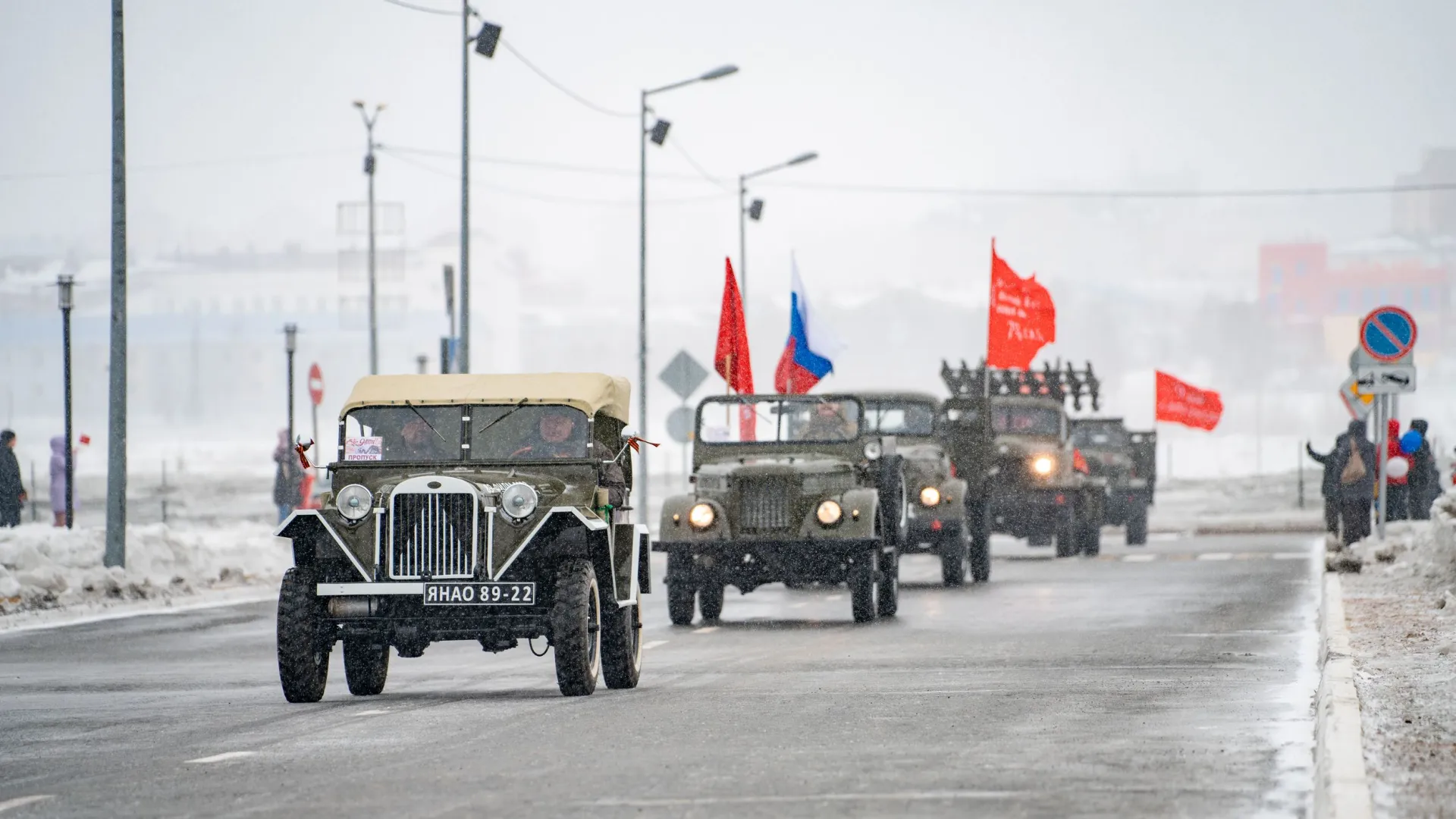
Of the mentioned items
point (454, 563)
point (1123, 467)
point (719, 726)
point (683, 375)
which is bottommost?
point (719, 726)

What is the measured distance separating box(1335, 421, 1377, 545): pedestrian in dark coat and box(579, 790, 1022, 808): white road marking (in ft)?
71.5

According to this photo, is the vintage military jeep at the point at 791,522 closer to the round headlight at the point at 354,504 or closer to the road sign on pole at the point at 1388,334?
the road sign on pole at the point at 1388,334

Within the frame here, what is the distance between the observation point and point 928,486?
88.4ft

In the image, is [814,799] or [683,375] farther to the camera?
[683,375]

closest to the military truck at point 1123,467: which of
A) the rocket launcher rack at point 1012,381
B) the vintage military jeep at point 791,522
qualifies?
the rocket launcher rack at point 1012,381

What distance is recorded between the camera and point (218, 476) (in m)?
88.9

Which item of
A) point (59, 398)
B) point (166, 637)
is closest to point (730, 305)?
point (166, 637)

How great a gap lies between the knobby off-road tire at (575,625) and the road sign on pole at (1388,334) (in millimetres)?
13301

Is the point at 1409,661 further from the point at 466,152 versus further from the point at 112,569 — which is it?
the point at 466,152

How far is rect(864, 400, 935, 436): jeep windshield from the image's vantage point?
28062 millimetres

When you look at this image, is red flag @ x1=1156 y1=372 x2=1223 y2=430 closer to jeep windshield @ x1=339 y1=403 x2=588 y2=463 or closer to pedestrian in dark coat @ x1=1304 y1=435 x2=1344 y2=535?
pedestrian in dark coat @ x1=1304 y1=435 x2=1344 y2=535

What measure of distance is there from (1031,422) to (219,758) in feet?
85.7

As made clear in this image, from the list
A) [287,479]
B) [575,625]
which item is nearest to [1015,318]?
[287,479]

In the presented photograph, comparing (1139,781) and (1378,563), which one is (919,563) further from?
(1139,781)
